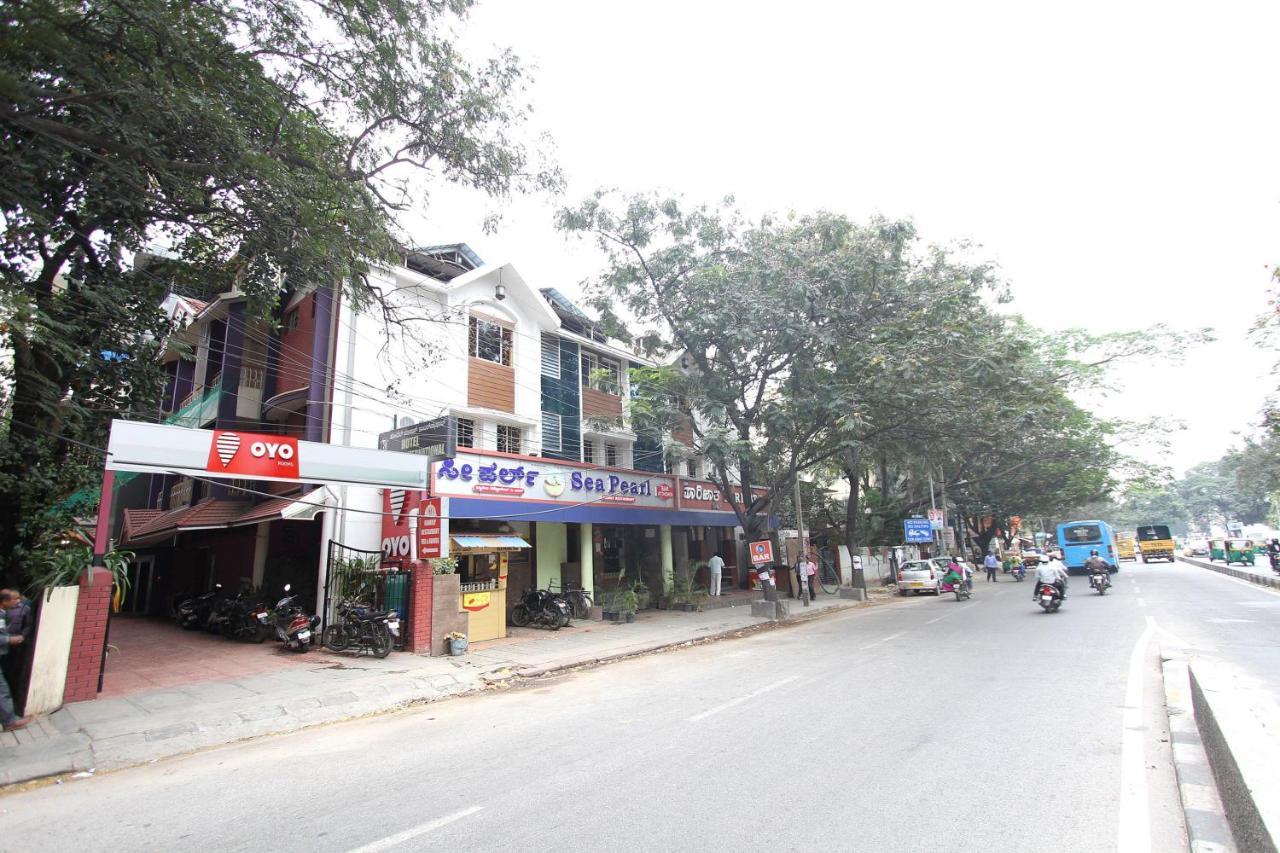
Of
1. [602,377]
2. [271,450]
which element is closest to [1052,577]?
[602,377]

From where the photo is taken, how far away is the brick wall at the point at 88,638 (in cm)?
858

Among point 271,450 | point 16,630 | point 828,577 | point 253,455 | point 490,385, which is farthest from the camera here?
point 828,577

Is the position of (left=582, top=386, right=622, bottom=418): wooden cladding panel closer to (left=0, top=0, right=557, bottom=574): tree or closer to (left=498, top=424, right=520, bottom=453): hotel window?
(left=498, top=424, right=520, bottom=453): hotel window

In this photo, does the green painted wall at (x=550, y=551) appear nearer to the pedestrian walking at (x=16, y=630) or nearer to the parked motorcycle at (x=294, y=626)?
the parked motorcycle at (x=294, y=626)

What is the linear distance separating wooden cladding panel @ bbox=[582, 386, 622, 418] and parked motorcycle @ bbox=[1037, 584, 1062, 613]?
1211 centimetres

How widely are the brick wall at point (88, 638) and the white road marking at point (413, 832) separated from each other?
731 centimetres

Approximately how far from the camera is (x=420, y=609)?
1238 centimetres

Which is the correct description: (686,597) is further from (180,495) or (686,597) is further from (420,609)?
(180,495)

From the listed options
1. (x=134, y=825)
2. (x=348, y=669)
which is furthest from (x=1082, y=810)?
(x=348, y=669)

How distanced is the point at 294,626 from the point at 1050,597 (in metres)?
16.8

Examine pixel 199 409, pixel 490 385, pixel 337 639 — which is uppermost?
pixel 490 385

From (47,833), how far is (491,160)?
884cm

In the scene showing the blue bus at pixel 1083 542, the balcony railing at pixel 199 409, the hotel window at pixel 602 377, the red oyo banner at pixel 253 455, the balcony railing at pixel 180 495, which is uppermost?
the hotel window at pixel 602 377

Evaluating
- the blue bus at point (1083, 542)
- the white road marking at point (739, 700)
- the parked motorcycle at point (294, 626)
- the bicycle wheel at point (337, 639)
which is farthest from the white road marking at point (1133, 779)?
the blue bus at point (1083, 542)
